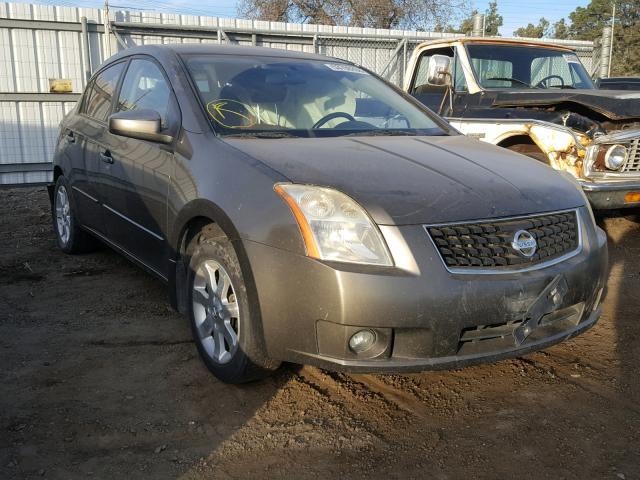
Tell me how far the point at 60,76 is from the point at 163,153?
785 centimetres

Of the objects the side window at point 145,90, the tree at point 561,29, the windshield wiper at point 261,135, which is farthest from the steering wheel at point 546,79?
the tree at point 561,29

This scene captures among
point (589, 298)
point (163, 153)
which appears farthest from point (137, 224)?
point (589, 298)

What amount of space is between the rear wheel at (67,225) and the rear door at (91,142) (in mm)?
279

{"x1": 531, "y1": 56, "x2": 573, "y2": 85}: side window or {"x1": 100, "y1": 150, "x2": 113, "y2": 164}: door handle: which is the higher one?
{"x1": 531, "y1": 56, "x2": 573, "y2": 85}: side window

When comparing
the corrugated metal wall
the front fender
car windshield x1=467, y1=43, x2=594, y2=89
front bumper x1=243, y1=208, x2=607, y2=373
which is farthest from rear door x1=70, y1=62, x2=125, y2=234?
the corrugated metal wall

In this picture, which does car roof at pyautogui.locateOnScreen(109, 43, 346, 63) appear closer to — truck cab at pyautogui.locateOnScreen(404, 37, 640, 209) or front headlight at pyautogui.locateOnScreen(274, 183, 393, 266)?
front headlight at pyautogui.locateOnScreen(274, 183, 393, 266)

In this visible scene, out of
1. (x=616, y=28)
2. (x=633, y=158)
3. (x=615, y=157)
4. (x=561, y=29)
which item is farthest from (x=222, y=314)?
(x=561, y=29)

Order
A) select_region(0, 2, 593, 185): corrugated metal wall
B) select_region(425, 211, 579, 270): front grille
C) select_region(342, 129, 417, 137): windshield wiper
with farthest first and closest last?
select_region(0, 2, 593, 185): corrugated metal wall → select_region(342, 129, 417, 137): windshield wiper → select_region(425, 211, 579, 270): front grille

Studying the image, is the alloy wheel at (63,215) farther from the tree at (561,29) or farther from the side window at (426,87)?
the tree at (561,29)

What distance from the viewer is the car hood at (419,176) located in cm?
259

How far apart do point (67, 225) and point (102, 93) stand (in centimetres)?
132

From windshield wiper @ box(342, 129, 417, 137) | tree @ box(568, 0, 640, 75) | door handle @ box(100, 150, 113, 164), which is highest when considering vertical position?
tree @ box(568, 0, 640, 75)

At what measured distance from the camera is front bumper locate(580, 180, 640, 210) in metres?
5.12

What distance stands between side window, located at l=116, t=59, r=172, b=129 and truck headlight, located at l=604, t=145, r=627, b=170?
11.9 ft
